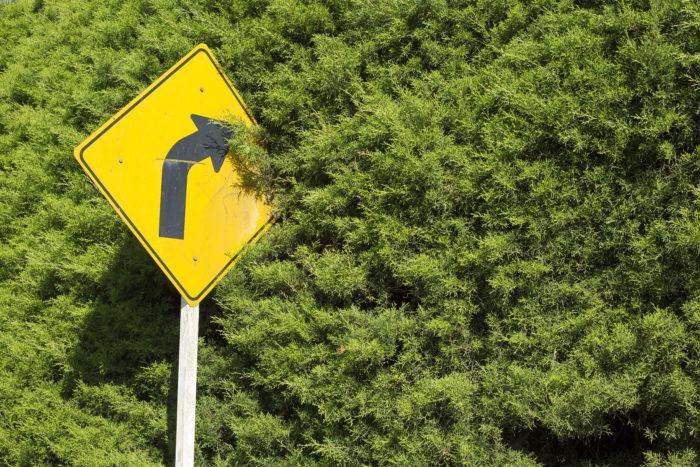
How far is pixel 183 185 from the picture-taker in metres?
3.48

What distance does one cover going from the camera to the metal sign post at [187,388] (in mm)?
3414

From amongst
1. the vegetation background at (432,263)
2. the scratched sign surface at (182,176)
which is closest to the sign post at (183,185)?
the scratched sign surface at (182,176)

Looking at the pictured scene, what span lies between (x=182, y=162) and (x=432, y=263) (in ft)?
4.92

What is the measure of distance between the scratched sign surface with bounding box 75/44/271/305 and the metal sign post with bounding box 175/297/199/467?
119mm

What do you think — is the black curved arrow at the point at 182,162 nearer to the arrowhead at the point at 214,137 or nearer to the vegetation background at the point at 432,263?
the arrowhead at the point at 214,137

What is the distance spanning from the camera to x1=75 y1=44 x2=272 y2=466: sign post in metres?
3.32

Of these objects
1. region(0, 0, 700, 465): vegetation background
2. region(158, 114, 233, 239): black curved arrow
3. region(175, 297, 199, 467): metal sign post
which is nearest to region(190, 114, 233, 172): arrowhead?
region(158, 114, 233, 239): black curved arrow

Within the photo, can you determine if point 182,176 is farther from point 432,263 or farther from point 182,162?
point 432,263

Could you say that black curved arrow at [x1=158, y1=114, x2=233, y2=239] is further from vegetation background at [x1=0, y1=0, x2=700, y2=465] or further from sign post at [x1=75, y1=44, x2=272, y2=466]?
vegetation background at [x1=0, y1=0, x2=700, y2=465]

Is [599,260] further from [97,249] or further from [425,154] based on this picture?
[97,249]

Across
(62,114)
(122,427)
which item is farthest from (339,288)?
(62,114)

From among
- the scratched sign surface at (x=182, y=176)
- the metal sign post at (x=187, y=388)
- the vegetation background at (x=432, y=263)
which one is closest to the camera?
the vegetation background at (x=432, y=263)

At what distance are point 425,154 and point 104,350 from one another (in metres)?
2.71

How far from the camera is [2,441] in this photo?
4.70 m
